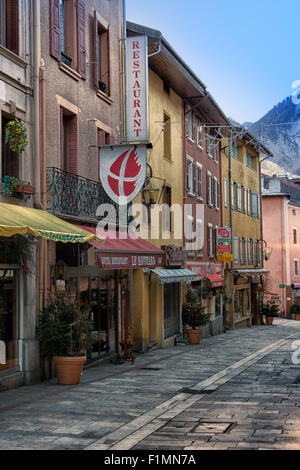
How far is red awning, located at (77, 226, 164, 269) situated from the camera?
13906 millimetres

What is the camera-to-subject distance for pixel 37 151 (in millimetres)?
13242

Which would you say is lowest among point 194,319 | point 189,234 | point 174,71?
point 194,319

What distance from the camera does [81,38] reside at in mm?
16109

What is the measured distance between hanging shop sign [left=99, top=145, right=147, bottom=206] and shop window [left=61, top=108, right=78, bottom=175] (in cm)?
73

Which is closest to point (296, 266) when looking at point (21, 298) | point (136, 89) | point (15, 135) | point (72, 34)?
point (136, 89)

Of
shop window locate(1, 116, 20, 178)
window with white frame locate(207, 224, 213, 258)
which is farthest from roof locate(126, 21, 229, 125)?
shop window locate(1, 116, 20, 178)

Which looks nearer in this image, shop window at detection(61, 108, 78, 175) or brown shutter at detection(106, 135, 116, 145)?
shop window at detection(61, 108, 78, 175)

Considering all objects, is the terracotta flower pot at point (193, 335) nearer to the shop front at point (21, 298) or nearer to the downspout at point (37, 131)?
the downspout at point (37, 131)

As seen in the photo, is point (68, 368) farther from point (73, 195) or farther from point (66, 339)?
point (73, 195)

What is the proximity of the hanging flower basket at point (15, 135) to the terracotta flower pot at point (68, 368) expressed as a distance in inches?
166

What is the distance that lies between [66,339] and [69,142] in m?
5.36

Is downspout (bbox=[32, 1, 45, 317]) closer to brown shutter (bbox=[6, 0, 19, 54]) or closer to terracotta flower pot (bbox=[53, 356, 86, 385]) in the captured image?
brown shutter (bbox=[6, 0, 19, 54])

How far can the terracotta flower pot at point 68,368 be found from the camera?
12492mm

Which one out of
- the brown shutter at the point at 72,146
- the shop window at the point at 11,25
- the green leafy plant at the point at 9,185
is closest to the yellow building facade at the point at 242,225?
the brown shutter at the point at 72,146
